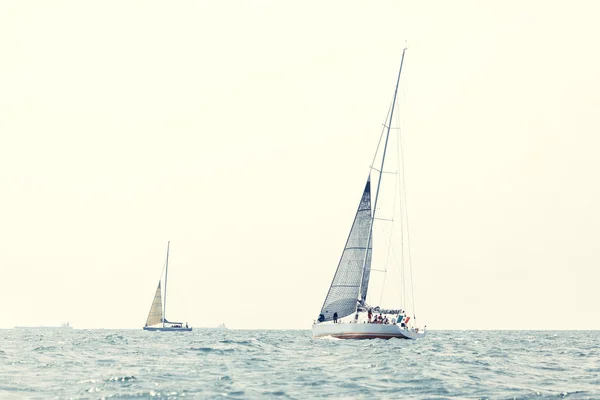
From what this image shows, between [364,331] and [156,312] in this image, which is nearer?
[364,331]

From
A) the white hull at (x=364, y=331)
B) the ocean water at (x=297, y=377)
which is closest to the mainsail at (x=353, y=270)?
the white hull at (x=364, y=331)

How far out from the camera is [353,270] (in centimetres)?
7344

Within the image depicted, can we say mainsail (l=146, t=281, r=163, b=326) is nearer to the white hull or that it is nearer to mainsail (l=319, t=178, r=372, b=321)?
mainsail (l=319, t=178, r=372, b=321)

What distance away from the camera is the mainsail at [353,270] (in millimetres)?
72812

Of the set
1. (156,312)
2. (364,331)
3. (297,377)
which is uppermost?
(156,312)

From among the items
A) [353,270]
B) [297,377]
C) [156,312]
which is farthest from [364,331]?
[156,312]

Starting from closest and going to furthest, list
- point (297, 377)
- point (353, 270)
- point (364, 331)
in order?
point (297, 377) < point (364, 331) < point (353, 270)

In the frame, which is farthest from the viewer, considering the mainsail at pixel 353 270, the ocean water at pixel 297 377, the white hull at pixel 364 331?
the mainsail at pixel 353 270

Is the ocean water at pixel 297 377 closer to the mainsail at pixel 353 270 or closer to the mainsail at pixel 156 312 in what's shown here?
the mainsail at pixel 353 270

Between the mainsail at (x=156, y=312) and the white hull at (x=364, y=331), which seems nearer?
the white hull at (x=364, y=331)

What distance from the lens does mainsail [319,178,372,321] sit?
7281 centimetres

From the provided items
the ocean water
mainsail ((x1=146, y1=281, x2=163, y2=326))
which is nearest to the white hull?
the ocean water

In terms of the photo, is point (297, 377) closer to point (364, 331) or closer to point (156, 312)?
point (364, 331)

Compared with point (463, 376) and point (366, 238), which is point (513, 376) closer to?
point (463, 376)
